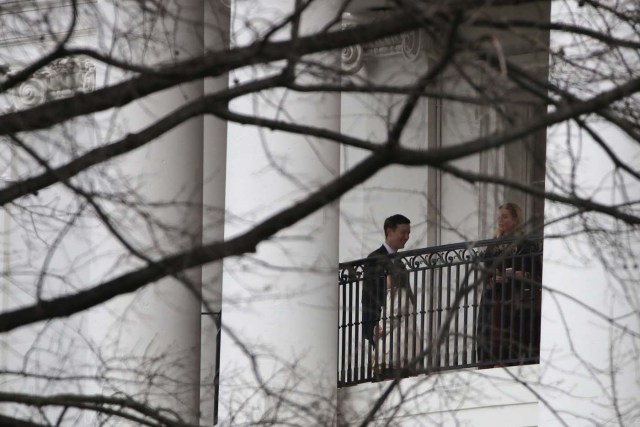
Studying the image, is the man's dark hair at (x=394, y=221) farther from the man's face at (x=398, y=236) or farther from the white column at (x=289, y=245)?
the white column at (x=289, y=245)

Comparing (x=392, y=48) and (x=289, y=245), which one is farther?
(x=392, y=48)

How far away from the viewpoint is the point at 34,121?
23.0ft

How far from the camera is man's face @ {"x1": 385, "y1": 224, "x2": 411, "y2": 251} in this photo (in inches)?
584

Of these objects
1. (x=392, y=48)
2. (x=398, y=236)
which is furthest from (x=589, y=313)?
(x=392, y=48)

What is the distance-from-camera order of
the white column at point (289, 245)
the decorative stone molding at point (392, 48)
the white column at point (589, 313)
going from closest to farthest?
the white column at point (589, 313) → the white column at point (289, 245) → the decorative stone molding at point (392, 48)

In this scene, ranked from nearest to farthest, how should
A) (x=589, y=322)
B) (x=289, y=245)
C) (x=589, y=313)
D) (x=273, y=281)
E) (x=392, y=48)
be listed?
(x=589, y=322), (x=589, y=313), (x=273, y=281), (x=289, y=245), (x=392, y=48)

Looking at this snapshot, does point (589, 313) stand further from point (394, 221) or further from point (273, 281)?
point (394, 221)

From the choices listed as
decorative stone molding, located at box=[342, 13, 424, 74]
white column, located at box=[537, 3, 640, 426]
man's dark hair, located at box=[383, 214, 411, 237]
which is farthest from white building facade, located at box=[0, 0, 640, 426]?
man's dark hair, located at box=[383, 214, 411, 237]

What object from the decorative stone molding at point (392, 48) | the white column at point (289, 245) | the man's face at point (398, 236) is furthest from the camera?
the decorative stone molding at point (392, 48)

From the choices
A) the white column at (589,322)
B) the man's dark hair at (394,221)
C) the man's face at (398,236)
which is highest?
the man's dark hair at (394,221)

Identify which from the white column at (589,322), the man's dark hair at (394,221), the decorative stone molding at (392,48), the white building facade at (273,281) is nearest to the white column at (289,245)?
the white building facade at (273,281)

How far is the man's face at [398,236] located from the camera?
14.8 meters

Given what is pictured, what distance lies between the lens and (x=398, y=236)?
14.9 meters

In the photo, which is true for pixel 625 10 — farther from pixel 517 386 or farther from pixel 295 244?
pixel 517 386
